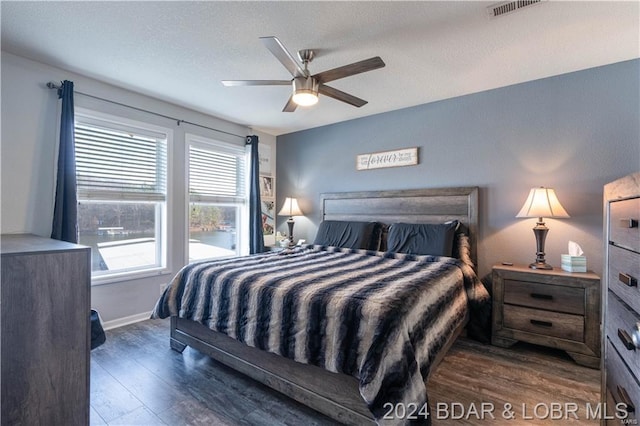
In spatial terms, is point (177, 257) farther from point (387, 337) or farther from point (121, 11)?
point (387, 337)

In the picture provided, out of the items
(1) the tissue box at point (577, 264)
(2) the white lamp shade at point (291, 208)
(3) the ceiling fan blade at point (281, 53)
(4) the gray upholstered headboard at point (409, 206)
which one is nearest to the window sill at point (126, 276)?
(2) the white lamp shade at point (291, 208)

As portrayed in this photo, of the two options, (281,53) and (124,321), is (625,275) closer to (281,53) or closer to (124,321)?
(281,53)

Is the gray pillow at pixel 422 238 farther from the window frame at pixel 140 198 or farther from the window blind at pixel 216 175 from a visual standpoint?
the window frame at pixel 140 198

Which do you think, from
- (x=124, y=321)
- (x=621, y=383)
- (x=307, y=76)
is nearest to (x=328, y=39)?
(x=307, y=76)

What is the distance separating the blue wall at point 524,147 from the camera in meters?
2.58

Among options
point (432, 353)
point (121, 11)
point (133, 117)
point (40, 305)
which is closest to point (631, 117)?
point (432, 353)

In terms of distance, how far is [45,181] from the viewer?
2656 millimetres

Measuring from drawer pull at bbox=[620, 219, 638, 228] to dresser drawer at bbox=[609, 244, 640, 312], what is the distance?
0.30ft

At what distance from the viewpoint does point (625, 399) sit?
40.6 inches

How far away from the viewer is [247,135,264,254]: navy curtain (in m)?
4.34

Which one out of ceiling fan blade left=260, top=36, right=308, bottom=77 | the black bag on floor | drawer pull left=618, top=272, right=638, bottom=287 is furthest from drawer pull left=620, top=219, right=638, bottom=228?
the black bag on floor

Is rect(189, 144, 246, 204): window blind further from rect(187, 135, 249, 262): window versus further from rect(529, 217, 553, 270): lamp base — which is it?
rect(529, 217, 553, 270): lamp base

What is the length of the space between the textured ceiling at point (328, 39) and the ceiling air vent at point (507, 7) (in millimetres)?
51

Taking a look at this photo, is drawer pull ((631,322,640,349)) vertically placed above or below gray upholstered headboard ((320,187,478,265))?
below
